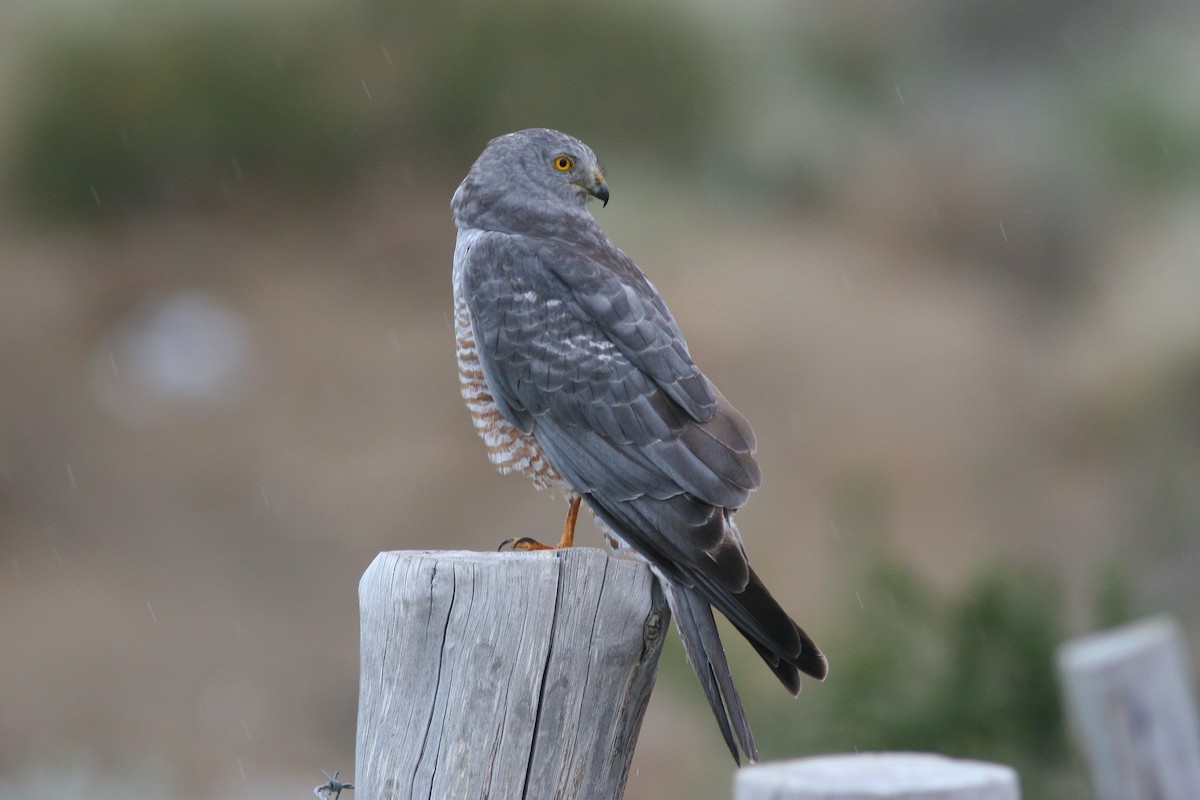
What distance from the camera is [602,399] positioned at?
3.21m

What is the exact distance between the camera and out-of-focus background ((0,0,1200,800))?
32.4 ft

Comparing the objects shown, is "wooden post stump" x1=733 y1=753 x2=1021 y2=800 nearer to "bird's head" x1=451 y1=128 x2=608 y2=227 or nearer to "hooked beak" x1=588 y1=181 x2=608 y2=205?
"bird's head" x1=451 y1=128 x2=608 y2=227

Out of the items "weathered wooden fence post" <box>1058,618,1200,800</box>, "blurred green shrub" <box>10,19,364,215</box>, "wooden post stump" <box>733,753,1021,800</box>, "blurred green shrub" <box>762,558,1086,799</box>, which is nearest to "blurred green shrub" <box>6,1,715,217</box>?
"blurred green shrub" <box>10,19,364,215</box>

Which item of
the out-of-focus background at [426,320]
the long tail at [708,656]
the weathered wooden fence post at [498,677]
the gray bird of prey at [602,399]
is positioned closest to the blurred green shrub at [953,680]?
A: the out-of-focus background at [426,320]

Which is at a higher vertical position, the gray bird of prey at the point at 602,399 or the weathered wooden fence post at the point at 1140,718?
the gray bird of prey at the point at 602,399

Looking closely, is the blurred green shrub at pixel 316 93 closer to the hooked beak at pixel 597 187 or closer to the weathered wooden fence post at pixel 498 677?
the hooked beak at pixel 597 187

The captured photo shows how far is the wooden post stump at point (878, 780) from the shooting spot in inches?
Result: 51.8

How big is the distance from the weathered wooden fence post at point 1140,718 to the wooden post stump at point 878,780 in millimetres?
1533

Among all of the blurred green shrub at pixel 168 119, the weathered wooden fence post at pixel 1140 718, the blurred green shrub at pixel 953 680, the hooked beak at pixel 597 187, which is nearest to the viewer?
the weathered wooden fence post at pixel 1140 718

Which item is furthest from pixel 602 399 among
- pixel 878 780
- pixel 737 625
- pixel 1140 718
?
pixel 878 780

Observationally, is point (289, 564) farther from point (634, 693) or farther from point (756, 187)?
point (634, 693)

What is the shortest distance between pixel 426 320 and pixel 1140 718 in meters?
10.2

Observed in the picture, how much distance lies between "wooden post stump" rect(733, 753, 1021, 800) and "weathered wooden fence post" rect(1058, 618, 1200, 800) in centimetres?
153

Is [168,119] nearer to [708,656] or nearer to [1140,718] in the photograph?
[708,656]
